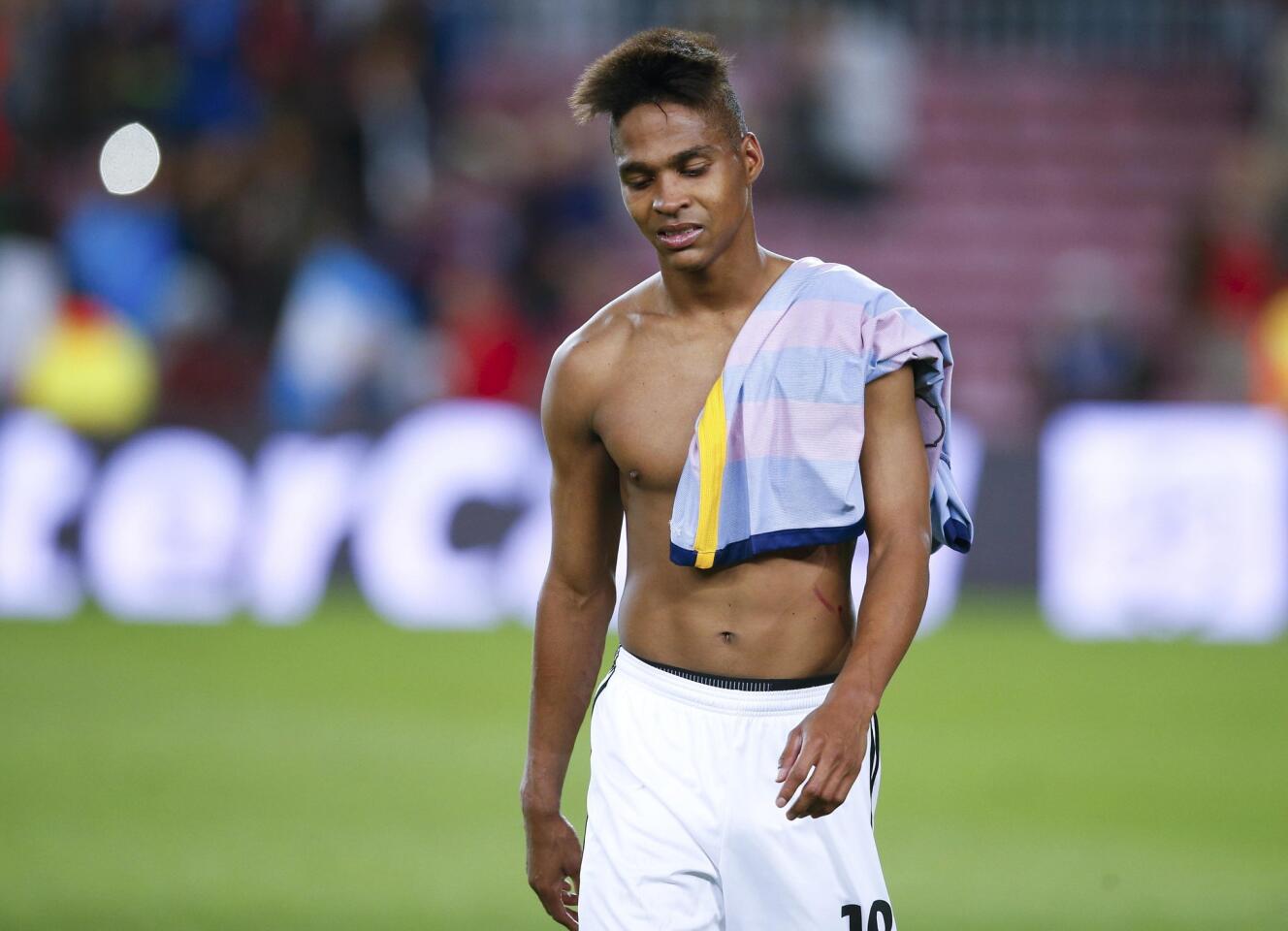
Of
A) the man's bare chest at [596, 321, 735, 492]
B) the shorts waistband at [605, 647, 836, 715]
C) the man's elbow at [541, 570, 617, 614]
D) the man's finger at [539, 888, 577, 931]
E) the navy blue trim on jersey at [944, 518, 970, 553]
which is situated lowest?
the man's finger at [539, 888, 577, 931]

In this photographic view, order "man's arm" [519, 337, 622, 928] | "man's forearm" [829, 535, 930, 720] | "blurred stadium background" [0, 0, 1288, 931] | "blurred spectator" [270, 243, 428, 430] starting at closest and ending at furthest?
1. "man's forearm" [829, 535, 930, 720]
2. "man's arm" [519, 337, 622, 928]
3. "blurred stadium background" [0, 0, 1288, 931]
4. "blurred spectator" [270, 243, 428, 430]

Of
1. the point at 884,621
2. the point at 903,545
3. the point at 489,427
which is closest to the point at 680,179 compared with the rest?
the point at 903,545

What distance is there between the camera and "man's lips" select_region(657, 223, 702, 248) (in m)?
3.93

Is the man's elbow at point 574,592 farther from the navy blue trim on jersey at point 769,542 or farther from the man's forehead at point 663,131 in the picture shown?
the man's forehead at point 663,131

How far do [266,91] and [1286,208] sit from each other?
7716mm

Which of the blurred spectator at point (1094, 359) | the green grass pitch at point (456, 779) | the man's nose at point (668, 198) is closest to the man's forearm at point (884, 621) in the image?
the man's nose at point (668, 198)

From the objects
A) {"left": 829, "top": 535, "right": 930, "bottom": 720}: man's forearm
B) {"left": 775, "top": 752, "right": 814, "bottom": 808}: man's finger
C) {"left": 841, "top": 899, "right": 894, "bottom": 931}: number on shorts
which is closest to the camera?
{"left": 775, "top": 752, "right": 814, "bottom": 808}: man's finger

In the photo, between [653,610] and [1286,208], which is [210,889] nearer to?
[653,610]

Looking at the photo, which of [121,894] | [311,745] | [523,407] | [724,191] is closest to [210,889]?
[121,894]

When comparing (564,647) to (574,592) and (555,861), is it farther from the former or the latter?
(555,861)

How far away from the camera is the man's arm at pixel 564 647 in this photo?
→ 4188 mm

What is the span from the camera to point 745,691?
3939 mm

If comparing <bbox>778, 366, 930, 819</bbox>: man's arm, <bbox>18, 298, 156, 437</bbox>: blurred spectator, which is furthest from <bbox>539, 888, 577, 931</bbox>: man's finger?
<bbox>18, 298, 156, 437</bbox>: blurred spectator

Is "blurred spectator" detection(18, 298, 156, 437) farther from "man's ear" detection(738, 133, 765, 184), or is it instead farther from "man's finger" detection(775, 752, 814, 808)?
"man's finger" detection(775, 752, 814, 808)
